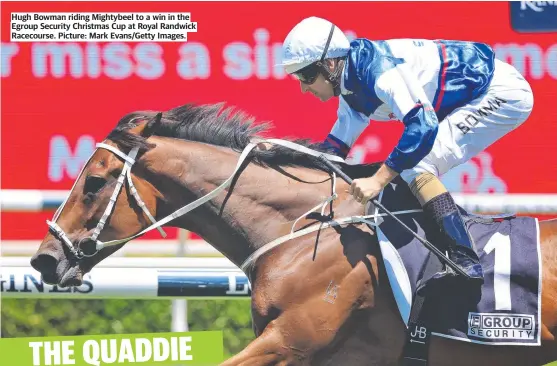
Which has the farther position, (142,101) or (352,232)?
(142,101)

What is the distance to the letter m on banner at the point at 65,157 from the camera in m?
6.83

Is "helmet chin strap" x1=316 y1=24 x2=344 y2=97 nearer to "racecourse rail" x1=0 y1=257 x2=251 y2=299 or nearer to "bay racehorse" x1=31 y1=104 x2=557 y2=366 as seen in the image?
"bay racehorse" x1=31 y1=104 x2=557 y2=366

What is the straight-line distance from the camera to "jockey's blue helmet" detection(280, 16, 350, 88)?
11.5ft

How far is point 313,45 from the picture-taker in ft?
11.5

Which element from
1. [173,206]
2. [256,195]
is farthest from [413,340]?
[173,206]


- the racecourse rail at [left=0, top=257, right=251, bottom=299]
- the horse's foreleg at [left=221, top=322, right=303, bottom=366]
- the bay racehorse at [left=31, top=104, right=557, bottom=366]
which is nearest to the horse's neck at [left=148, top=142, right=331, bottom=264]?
the bay racehorse at [left=31, top=104, right=557, bottom=366]

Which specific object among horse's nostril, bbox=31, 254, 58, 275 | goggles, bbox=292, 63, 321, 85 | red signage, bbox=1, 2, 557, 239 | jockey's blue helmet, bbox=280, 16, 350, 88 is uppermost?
red signage, bbox=1, 2, 557, 239

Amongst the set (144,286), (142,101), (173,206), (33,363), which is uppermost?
(142,101)

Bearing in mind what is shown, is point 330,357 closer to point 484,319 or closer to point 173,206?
point 484,319

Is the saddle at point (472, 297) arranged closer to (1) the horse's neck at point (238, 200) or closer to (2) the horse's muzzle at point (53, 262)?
(1) the horse's neck at point (238, 200)

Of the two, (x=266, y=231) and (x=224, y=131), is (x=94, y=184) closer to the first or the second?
(x=224, y=131)

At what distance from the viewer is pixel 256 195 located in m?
3.63

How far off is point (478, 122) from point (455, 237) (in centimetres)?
47

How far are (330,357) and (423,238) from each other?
0.54 meters
